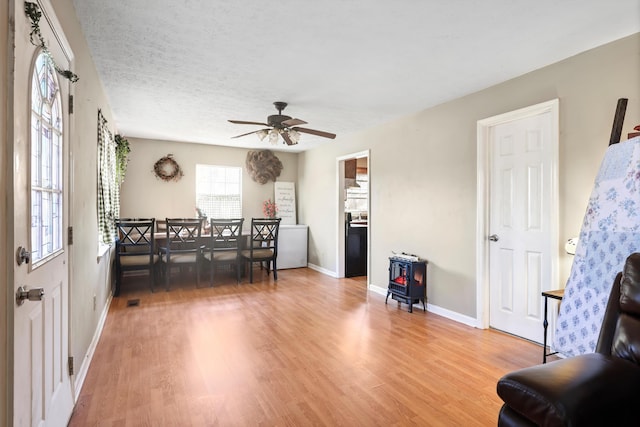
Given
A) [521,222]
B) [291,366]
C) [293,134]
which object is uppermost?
[293,134]

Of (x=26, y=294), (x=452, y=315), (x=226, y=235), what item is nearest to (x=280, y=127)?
(x=226, y=235)

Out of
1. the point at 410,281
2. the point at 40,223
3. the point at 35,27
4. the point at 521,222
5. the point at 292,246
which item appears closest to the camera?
the point at 35,27

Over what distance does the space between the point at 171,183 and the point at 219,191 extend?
35.6 inches

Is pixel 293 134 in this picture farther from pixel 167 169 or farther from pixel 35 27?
pixel 167 169

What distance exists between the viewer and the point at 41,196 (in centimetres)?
153

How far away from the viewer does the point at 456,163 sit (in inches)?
147

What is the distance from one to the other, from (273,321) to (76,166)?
7.67 ft

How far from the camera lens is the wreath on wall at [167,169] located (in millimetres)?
6195

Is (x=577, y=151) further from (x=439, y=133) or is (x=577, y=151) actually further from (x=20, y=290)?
(x=20, y=290)

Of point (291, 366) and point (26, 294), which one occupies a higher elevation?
point (26, 294)

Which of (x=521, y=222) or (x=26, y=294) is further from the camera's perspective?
(x=521, y=222)

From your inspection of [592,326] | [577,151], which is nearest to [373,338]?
[592,326]

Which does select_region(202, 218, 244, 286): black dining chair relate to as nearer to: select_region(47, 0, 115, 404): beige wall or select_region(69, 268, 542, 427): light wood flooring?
select_region(69, 268, 542, 427): light wood flooring

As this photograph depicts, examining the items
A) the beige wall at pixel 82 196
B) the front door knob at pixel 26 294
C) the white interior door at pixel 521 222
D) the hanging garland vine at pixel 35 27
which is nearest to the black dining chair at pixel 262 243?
the beige wall at pixel 82 196
